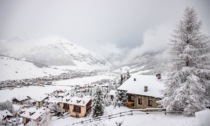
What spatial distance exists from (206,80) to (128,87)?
24.8 meters

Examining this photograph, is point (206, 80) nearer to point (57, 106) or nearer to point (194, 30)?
point (194, 30)

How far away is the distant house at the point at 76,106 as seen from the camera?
50.9 metres

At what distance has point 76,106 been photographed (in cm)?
5166

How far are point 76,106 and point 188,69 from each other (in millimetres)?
38837

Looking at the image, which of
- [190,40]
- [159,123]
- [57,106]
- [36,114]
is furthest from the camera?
[57,106]

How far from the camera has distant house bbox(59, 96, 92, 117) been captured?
5094 cm

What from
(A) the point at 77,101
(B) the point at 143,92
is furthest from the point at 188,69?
(A) the point at 77,101

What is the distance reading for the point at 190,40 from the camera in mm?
20844

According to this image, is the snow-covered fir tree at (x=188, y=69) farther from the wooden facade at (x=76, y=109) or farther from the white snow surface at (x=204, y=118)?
the wooden facade at (x=76, y=109)

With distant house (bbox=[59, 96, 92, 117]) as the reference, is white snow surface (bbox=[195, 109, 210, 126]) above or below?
above

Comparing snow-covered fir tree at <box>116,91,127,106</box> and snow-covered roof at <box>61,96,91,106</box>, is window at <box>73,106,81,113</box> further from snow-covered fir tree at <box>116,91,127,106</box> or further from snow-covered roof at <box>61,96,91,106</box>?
snow-covered fir tree at <box>116,91,127,106</box>

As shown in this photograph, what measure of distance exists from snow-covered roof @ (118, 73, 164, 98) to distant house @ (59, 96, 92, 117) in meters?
15.0

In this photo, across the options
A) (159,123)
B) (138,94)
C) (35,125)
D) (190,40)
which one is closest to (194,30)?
(190,40)

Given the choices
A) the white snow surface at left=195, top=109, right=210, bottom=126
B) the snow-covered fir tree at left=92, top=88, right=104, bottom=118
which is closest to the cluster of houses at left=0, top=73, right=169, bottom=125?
the snow-covered fir tree at left=92, top=88, right=104, bottom=118
